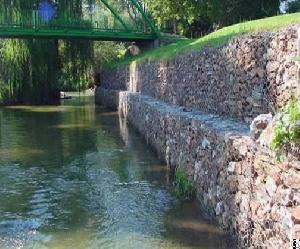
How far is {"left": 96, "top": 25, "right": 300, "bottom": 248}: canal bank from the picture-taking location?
490cm

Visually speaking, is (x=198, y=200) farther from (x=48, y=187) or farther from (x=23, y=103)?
(x=23, y=103)

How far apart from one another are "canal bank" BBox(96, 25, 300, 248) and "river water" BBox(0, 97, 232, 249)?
1.64 ft

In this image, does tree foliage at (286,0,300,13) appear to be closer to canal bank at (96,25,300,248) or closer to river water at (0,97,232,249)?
river water at (0,97,232,249)

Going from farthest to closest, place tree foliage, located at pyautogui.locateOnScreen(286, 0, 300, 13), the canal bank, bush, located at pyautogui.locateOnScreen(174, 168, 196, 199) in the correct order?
1. tree foliage, located at pyautogui.locateOnScreen(286, 0, 300, 13)
2. bush, located at pyautogui.locateOnScreen(174, 168, 196, 199)
3. the canal bank

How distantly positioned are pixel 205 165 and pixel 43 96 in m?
26.4

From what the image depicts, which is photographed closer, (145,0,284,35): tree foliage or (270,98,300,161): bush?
(270,98,300,161): bush

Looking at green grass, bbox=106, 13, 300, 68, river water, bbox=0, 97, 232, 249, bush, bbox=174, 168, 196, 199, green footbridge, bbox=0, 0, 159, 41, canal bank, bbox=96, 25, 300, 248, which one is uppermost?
green footbridge, bbox=0, 0, 159, 41

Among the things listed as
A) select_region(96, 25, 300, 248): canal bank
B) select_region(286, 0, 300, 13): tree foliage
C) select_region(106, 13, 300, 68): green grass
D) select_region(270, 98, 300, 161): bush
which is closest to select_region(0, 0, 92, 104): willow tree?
select_region(286, 0, 300, 13): tree foliage

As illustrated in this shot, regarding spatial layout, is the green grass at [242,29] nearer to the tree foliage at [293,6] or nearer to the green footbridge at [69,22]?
the tree foliage at [293,6]

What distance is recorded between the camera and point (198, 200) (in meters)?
8.41

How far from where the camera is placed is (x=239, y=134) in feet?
22.3

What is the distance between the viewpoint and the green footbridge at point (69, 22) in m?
31.4

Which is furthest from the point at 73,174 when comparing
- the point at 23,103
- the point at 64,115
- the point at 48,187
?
the point at 23,103

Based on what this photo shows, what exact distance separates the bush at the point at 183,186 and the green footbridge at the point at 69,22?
2282 cm
